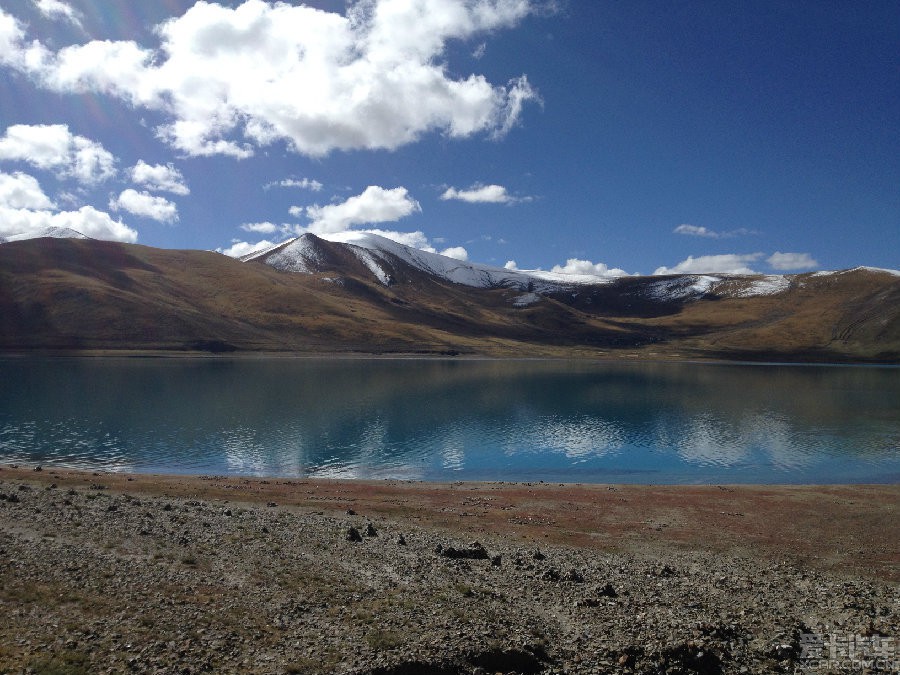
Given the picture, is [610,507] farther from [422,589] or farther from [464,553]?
[422,589]

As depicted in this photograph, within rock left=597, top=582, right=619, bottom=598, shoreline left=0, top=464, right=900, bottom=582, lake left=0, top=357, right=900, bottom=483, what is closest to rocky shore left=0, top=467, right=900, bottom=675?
rock left=597, top=582, right=619, bottom=598

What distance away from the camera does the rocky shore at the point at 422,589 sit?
49.6 feet

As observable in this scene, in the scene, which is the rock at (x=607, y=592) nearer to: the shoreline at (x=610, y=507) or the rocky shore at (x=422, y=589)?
the rocky shore at (x=422, y=589)

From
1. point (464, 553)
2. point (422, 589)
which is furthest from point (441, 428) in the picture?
point (422, 589)

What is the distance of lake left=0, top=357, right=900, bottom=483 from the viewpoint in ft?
178

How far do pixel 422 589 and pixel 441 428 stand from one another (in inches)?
2189

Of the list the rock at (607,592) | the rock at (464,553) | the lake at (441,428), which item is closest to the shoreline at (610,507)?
the rock at (464,553)

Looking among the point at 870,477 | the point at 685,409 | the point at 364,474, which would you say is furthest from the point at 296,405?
the point at 870,477

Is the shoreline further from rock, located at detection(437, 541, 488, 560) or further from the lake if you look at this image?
the lake

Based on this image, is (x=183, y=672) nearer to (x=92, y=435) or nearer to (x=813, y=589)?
(x=813, y=589)

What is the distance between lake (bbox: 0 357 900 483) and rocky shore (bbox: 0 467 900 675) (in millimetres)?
20718

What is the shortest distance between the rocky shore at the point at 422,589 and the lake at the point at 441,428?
20718 millimetres

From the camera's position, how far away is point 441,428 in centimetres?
7538

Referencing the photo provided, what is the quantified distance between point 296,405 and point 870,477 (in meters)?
74.0
